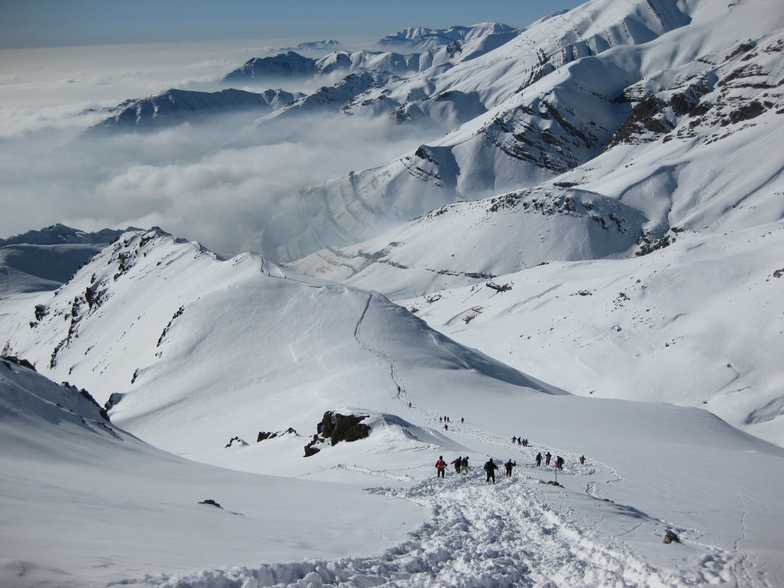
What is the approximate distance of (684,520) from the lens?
747 inches

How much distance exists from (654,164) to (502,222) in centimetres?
5444

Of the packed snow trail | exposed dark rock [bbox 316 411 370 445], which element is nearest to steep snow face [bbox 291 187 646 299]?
exposed dark rock [bbox 316 411 370 445]

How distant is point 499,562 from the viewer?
12742 mm

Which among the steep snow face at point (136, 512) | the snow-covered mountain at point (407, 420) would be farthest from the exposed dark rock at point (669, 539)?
the steep snow face at point (136, 512)

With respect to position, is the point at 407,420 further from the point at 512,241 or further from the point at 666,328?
the point at 512,241

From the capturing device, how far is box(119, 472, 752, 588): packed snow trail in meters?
10.2

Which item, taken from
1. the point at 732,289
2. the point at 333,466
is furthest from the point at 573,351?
the point at 333,466

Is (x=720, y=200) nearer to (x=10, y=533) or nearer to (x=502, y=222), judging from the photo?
(x=502, y=222)

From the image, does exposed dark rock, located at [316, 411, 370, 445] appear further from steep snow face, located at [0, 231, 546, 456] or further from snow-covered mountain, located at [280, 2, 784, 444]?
snow-covered mountain, located at [280, 2, 784, 444]

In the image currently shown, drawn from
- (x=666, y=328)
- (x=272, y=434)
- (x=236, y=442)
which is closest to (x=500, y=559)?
(x=272, y=434)

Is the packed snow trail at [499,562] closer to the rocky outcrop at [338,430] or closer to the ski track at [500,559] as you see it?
the ski track at [500,559]

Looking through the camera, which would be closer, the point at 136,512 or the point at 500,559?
the point at 500,559

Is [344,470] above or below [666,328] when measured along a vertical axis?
below

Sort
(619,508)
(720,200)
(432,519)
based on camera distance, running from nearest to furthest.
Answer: (432,519), (619,508), (720,200)
